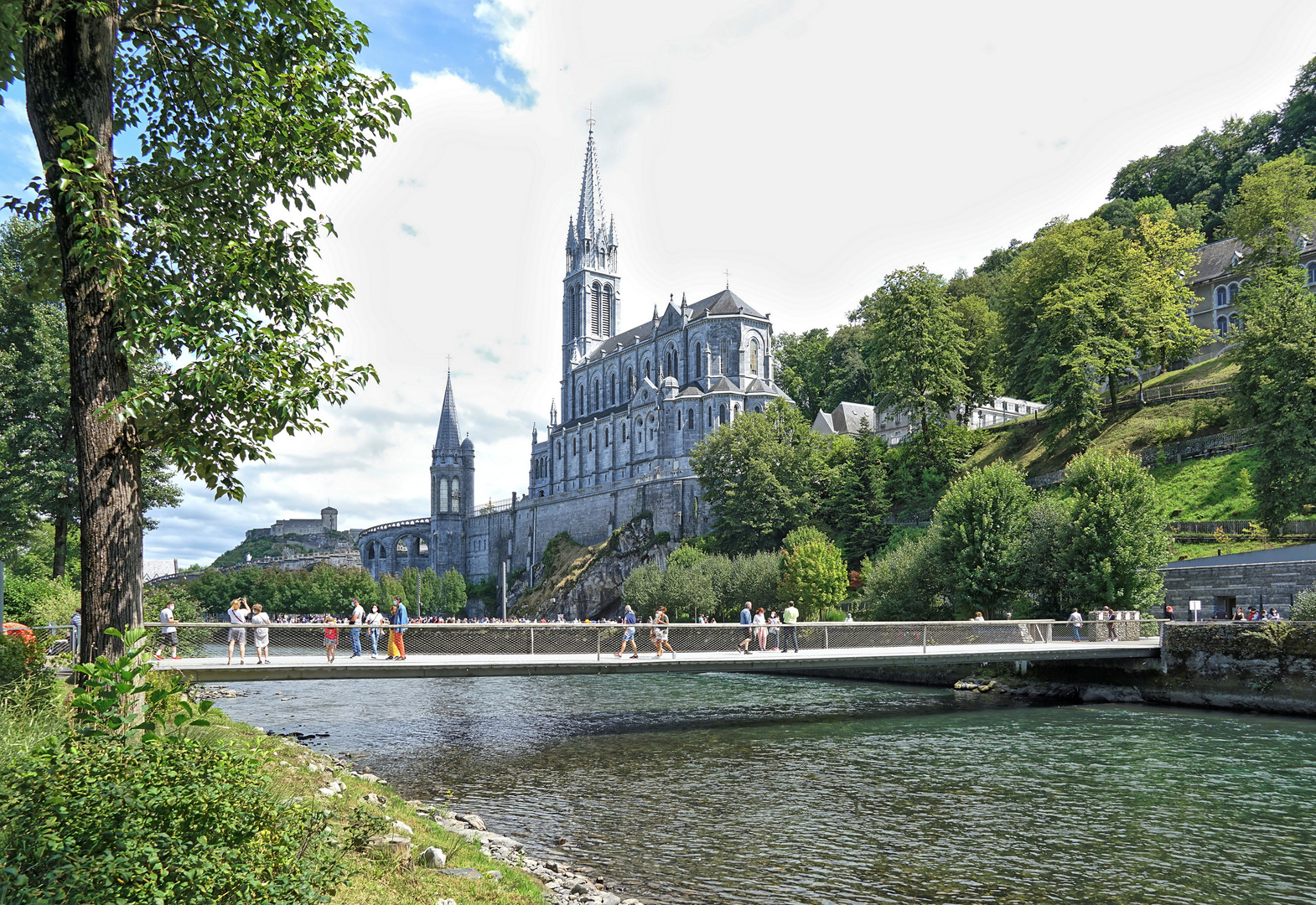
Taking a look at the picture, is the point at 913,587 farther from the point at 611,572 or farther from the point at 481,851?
the point at 611,572

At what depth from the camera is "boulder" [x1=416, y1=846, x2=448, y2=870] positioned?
A: 9883 millimetres

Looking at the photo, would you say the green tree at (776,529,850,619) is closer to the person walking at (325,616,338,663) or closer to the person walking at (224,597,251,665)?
the person walking at (325,616,338,663)

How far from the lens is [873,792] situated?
1794cm

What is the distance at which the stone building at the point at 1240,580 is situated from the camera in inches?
1374

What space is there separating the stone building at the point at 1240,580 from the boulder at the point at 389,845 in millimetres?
34509

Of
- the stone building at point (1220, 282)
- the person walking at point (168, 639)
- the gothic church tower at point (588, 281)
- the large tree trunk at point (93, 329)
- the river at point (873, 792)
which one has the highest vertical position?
the gothic church tower at point (588, 281)

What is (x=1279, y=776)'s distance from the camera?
19000mm

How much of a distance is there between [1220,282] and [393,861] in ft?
274

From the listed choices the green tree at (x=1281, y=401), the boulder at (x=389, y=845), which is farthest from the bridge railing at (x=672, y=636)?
the boulder at (x=389, y=845)

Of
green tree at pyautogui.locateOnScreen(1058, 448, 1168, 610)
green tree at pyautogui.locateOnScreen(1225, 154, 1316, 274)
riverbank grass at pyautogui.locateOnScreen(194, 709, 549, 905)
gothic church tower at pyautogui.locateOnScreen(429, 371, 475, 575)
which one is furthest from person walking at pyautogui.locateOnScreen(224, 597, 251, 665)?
gothic church tower at pyautogui.locateOnScreen(429, 371, 475, 575)

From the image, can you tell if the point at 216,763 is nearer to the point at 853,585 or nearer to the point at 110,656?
the point at 110,656

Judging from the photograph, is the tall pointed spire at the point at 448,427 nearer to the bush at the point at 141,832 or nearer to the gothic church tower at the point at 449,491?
the gothic church tower at the point at 449,491

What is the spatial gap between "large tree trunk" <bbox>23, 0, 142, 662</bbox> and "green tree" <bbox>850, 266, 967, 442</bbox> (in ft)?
181

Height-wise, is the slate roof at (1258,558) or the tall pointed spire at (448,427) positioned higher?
the tall pointed spire at (448,427)
